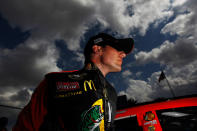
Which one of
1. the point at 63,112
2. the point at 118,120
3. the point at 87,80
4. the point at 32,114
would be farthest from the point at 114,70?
the point at 118,120

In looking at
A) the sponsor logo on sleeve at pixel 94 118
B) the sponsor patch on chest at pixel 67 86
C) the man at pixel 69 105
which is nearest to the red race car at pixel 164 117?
the man at pixel 69 105

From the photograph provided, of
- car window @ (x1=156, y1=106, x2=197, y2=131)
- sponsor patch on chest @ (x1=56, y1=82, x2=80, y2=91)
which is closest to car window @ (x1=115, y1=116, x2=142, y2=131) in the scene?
car window @ (x1=156, y1=106, x2=197, y2=131)

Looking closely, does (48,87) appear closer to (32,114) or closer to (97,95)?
(32,114)

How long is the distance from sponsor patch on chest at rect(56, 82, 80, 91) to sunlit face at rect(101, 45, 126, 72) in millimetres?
470

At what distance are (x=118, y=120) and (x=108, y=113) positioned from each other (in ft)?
6.68

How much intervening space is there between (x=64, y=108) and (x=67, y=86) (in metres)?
0.18

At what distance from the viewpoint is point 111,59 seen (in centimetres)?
136

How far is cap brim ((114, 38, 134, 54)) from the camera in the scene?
4.99 feet

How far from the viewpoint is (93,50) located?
1.40 metres

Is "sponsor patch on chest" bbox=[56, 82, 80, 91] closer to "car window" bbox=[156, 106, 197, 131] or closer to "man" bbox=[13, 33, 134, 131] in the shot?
"man" bbox=[13, 33, 134, 131]

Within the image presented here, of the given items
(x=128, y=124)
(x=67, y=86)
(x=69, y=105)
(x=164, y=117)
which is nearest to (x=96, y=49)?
(x=67, y=86)

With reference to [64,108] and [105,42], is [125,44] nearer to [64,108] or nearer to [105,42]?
[105,42]

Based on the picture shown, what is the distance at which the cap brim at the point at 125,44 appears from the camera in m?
1.52

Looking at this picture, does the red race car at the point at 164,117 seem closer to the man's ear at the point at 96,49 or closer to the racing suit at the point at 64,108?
the racing suit at the point at 64,108
